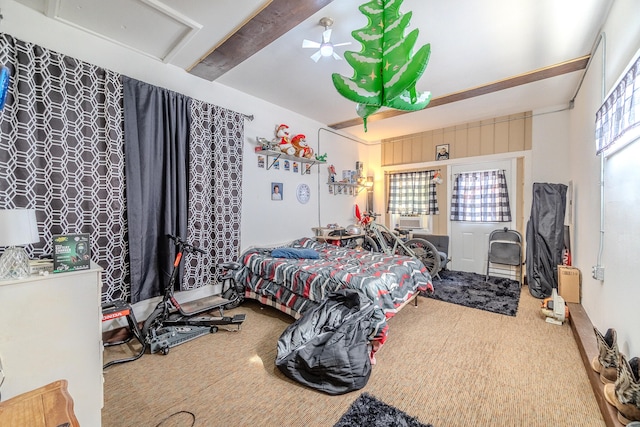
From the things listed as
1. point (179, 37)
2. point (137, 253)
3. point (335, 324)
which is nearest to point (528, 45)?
point (335, 324)

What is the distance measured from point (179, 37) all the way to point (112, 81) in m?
0.72

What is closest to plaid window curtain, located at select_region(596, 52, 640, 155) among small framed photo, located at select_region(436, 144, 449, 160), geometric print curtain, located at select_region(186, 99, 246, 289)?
small framed photo, located at select_region(436, 144, 449, 160)

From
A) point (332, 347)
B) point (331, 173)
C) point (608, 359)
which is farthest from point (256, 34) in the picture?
point (608, 359)

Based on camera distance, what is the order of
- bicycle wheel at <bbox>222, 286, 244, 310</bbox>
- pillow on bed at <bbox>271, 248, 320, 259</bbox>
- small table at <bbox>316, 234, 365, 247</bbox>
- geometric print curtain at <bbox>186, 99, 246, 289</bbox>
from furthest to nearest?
small table at <bbox>316, 234, 365, 247</bbox>, pillow on bed at <bbox>271, 248, 320, 259</bbox>, bicycle wheel at <bbox>222, 286, 244, 310</bbox>, geometric print curtain at <bbox>186, 99, 246, 289</bbox>

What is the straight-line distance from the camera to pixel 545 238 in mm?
3568

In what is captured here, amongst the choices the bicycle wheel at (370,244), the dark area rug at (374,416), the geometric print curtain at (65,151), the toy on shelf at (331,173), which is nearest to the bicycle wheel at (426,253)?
the bicycle wheel at (370,244)

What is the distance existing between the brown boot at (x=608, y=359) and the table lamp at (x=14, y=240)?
330 centimetres

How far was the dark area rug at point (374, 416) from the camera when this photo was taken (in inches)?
57.5

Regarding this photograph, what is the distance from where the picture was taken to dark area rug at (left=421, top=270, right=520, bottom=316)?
126 inches

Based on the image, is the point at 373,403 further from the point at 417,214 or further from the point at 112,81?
the point at 417,214

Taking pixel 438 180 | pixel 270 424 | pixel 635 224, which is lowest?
pixel 270 424

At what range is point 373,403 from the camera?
1.62 metres

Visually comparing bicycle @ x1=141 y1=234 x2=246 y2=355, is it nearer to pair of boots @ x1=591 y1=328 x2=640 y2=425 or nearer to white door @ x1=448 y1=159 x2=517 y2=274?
pair of boots @ x1=591 y1=328 x2=640 y2=425

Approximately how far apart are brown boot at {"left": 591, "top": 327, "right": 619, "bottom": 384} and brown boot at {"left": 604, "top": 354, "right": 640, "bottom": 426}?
259 millimetres
